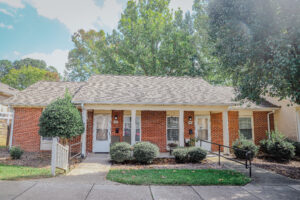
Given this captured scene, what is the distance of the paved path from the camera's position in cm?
475

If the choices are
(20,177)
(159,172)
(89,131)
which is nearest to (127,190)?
(159,172)

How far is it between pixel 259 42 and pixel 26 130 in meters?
12.6

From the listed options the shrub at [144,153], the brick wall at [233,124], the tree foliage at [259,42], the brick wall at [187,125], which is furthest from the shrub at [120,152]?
the brick wall at [233,124]

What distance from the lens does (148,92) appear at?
447 inches

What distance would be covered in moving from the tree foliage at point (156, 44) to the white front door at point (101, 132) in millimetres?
9691

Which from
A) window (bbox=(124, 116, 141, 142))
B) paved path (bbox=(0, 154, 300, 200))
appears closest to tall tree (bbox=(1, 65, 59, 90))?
window (bbox=(124, 116, 141, 142))

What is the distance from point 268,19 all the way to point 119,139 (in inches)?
362

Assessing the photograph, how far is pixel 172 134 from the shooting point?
12016mm

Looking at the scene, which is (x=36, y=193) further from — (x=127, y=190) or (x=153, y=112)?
(x=153, y=112)

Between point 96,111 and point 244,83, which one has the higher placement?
point 244,83

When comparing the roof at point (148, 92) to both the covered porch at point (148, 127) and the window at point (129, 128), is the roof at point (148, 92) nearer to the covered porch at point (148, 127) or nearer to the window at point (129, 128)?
the covered porch at point (148, 127)

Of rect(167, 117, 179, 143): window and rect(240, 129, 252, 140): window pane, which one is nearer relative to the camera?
rect(167, 117, 179, 143): window

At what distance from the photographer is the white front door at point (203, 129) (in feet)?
40.0

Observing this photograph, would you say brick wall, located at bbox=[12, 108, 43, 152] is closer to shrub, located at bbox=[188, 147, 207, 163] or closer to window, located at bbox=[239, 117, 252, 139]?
shrub, located at bbox=[188, 147, 207, 163]
